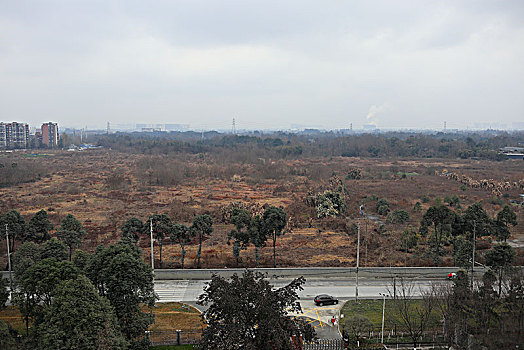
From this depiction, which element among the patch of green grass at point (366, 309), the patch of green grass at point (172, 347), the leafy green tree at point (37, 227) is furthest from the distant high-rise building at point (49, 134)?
the patch of green grass at point (366, 309)

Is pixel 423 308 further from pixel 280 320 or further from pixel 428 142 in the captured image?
pixel 428 142

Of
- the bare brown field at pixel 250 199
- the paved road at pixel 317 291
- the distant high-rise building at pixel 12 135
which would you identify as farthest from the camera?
the distant high-rise building at pixel 12 135

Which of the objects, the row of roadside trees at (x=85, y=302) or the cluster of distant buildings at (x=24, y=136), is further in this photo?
the cluster of distant buildings at (x=24, y=136)

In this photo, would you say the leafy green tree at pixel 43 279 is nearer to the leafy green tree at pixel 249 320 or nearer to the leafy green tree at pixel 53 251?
the leafy green tree at pixel 53 251

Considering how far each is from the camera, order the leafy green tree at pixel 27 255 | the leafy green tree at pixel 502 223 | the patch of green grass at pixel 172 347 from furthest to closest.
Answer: the leafy green tree at pixel 502 223 → the leafy green tree at pixel 27 255 → the patch of green grass at pixel 172 347

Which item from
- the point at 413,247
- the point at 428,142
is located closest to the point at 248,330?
the point at 413,247

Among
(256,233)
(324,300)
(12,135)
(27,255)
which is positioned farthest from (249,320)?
(12,135)

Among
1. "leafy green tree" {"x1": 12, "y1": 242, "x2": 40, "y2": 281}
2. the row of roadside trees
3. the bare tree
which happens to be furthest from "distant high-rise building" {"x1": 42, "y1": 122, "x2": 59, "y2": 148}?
the bare tree
